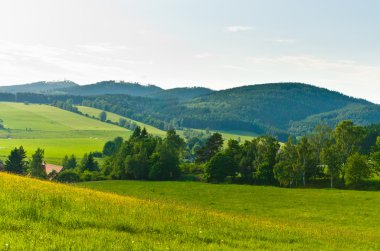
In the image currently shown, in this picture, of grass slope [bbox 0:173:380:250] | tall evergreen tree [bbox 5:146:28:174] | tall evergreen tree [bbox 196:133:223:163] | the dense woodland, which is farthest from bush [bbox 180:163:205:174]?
grass slope [bbox 0:173:380:250]

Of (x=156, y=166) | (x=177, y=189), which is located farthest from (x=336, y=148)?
(x=156, y=166)

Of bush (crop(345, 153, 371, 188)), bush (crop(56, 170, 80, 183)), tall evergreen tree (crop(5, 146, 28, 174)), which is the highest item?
bush (crop(345, 153, 371, 188))

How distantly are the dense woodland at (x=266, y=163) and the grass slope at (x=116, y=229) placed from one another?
70.5m

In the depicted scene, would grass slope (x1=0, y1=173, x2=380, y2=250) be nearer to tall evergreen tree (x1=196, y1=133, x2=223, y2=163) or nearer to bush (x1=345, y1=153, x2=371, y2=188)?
bush (x1=345, y1=153, x2=371, y2=188)

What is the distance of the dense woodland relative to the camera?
91250 mm

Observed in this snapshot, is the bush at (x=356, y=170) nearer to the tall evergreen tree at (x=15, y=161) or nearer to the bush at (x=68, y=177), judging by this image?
the bush at (x=68, y=177)

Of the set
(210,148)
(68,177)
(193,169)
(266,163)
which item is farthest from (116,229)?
(68,177)

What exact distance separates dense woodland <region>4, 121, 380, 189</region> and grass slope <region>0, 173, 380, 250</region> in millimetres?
70502

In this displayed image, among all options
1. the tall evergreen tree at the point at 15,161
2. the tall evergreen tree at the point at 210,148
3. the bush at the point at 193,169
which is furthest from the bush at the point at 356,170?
the tall evergreen tree at the point at 15,161

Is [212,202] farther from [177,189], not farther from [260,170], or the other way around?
[260,170]

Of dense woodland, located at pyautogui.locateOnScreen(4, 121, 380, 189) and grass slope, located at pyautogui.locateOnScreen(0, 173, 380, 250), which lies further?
dense woodland, located at pyautogui.locateOnScreen(4, 121, 380, 189)

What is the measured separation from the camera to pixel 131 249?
14891 mm

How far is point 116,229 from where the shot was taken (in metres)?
18.0

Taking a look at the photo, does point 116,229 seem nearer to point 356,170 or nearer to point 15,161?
point 356,170
